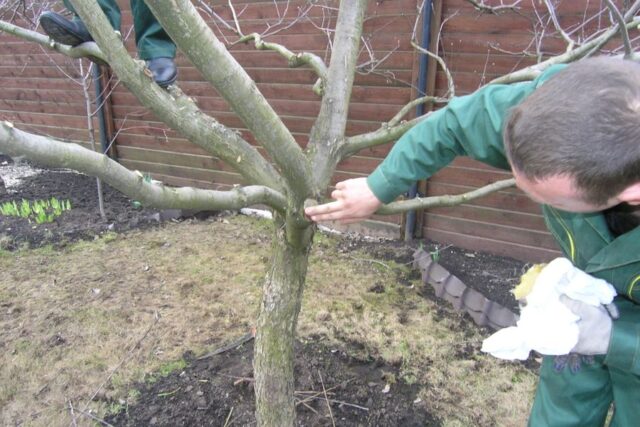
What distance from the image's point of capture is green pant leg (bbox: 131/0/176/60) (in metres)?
2.24

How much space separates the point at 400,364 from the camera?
2.56m

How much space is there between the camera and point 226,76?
1036 mm

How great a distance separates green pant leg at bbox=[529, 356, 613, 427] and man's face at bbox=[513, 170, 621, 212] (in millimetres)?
693

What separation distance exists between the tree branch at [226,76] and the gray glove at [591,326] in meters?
0.84

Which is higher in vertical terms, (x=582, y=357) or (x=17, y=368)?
(x=582, y=357)

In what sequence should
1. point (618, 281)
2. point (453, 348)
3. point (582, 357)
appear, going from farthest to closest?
point (453, 348) < point (582, 357) < point (618, 281)

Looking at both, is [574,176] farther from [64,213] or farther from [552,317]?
[64,213]

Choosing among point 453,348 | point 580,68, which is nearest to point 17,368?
point 453,348

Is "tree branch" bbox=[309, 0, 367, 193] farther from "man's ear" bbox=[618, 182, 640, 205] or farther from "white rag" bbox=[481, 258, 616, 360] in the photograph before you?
"man's ear" bbox=[618, 182, 640, 205]

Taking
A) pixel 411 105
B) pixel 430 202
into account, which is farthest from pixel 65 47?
pixel 430 202

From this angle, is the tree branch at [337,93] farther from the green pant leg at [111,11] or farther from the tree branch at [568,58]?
the green pant leg at [111,11]

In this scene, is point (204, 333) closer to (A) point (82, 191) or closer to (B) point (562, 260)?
(B) point (562, 260)

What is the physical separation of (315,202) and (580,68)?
85cm

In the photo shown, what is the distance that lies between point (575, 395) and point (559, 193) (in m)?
0.88
